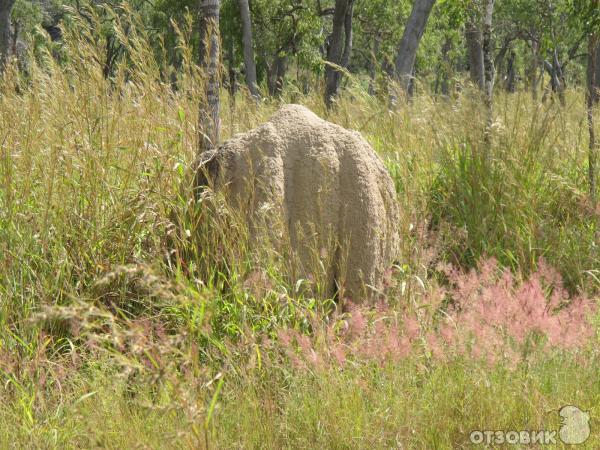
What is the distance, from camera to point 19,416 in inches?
111

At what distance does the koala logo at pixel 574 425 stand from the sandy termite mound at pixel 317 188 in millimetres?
1459

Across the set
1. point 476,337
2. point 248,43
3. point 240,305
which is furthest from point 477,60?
point 248,43

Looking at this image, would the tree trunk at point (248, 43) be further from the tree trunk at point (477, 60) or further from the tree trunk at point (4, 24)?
the tree trunk at point (477, 60)

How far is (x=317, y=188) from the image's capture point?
13.2ft

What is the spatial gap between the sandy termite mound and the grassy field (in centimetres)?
18

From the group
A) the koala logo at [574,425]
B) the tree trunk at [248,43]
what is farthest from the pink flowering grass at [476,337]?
the tree trunk at [248,43]

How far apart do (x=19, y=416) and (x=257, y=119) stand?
4.30m

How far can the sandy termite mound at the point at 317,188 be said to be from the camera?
3914 millimetres

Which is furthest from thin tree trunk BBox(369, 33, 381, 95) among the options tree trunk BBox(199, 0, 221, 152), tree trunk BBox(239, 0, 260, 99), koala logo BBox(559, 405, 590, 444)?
koala logo BBox(559, 405, 590, 444)

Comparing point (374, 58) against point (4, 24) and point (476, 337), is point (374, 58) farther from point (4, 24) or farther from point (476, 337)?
point (4, 24)

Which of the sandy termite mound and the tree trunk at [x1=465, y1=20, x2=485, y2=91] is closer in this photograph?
the sandy termite mound

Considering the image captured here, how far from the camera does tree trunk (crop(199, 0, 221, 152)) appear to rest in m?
4.23

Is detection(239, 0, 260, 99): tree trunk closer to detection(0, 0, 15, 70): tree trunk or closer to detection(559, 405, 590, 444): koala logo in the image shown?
detection(0, 0, 15, 70): tree trunk

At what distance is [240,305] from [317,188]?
2.99 feet
